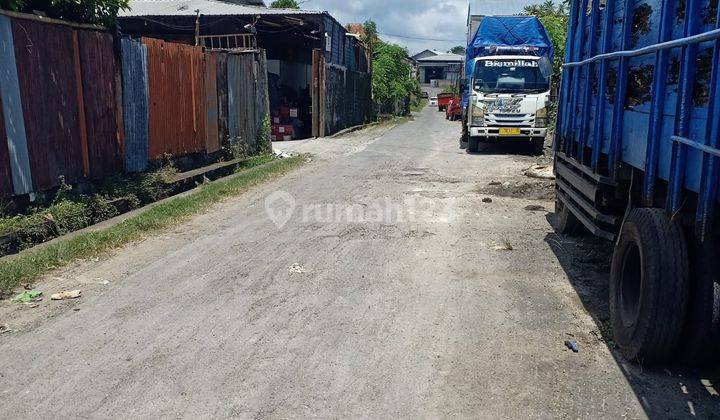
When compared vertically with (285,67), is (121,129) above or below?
below

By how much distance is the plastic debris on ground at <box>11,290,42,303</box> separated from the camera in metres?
5.09

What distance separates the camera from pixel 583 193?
6.00 metres

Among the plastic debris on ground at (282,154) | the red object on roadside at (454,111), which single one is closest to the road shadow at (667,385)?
the plastic debris on ground at (282,154)

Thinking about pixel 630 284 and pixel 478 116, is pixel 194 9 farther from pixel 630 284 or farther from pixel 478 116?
pixel 630 284

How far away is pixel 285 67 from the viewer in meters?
25.8

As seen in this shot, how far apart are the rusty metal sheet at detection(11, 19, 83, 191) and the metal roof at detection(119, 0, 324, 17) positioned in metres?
13.6

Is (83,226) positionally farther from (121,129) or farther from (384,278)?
(384,278)

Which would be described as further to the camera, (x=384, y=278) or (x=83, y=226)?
(x=83, y=226)

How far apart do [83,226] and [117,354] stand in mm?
4132

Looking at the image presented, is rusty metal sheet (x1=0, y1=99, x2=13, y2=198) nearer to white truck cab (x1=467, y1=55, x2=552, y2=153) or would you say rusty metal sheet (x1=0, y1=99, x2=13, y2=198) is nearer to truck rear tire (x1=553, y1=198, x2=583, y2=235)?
truck rear tire (x1=553, y1=198, x2=583, y2=235)

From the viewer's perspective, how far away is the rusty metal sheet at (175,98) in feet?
33.8

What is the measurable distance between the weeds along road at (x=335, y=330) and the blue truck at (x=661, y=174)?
391 millimetres

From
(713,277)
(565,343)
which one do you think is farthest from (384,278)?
(713,277)

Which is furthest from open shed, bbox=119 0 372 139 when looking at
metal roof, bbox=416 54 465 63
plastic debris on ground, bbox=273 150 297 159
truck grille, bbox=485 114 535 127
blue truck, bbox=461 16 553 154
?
metal roof, bbox=416 54 465 63
